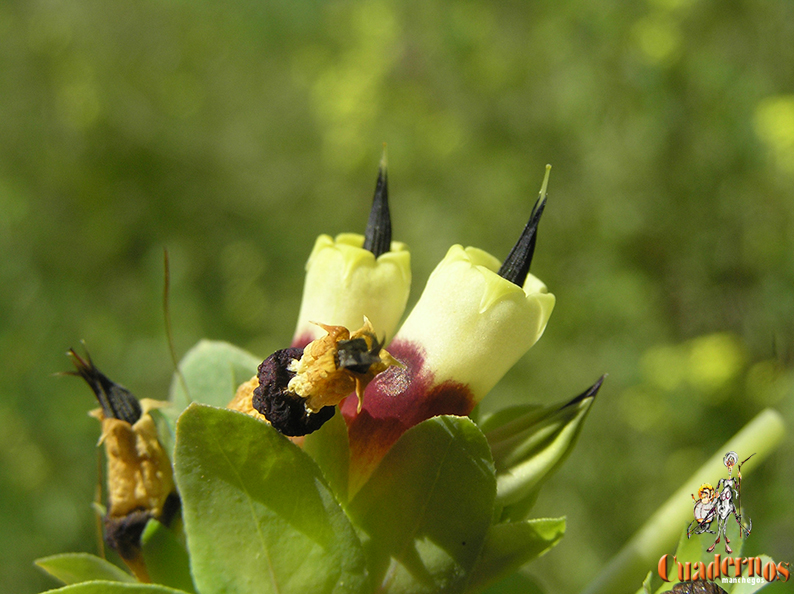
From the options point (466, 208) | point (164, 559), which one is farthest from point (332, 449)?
point (466, 208)

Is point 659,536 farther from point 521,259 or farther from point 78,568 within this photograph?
point 78,568

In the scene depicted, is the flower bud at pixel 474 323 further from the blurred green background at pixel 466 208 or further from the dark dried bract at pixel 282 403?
the blurred green background at pixel 466 208

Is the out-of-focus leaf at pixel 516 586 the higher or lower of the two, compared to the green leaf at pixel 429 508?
lower

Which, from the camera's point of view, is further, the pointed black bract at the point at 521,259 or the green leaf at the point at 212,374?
the green leaf at the point at 212,374

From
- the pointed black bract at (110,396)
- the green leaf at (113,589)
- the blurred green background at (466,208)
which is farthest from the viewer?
the blurred green background at (466,208)

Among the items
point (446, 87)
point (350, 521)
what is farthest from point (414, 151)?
point (350, 521)

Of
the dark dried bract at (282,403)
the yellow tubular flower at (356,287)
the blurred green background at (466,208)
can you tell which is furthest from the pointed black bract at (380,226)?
the blurred green background at (466,208)

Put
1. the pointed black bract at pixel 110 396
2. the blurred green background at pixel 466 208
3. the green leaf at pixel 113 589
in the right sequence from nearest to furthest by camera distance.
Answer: the green leaf at pixel 113 589 → the pointed black bract at pixel 110 396 → the blurred green background at pixel 466 208

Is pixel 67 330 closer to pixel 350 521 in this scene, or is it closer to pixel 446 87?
pixel 446 87
